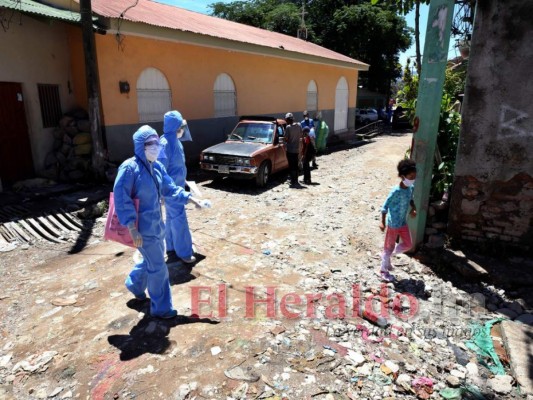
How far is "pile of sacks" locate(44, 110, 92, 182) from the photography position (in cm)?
859

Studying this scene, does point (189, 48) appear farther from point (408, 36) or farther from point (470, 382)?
point (408, 36)

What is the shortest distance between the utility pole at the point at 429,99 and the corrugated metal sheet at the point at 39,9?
690 cm

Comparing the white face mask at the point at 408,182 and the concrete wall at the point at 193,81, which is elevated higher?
the concrete wall at the point at 193,81

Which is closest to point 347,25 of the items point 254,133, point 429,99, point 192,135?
point 192,135

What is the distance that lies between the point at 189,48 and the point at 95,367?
9.68 metres

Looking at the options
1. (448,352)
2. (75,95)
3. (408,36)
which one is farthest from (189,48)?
(408,36)

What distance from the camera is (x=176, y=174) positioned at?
4840 mm

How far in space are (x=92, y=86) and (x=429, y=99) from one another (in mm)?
6741

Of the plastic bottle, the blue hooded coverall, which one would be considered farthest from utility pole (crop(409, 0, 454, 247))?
the blue hooded coverall

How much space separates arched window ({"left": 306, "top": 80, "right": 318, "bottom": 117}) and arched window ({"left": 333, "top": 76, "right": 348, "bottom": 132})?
2210 millimetres

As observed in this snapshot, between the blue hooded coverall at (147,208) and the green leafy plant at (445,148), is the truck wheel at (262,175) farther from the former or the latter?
the blue hooded coverall at (147,208)

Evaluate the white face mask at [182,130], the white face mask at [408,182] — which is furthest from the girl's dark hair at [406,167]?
the white face mask at [182,130]

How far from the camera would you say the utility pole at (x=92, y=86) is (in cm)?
771

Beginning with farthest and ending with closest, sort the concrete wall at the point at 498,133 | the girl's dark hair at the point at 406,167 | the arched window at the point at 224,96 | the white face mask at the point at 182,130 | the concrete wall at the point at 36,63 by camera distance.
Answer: the arched window at the point at 224,96 → the concrete wall at the point at 36,63 → the white face mask at the point at 182,130 → the concrete wall at the point at 498,133 → the girl's dark hair at the point at 406,167
